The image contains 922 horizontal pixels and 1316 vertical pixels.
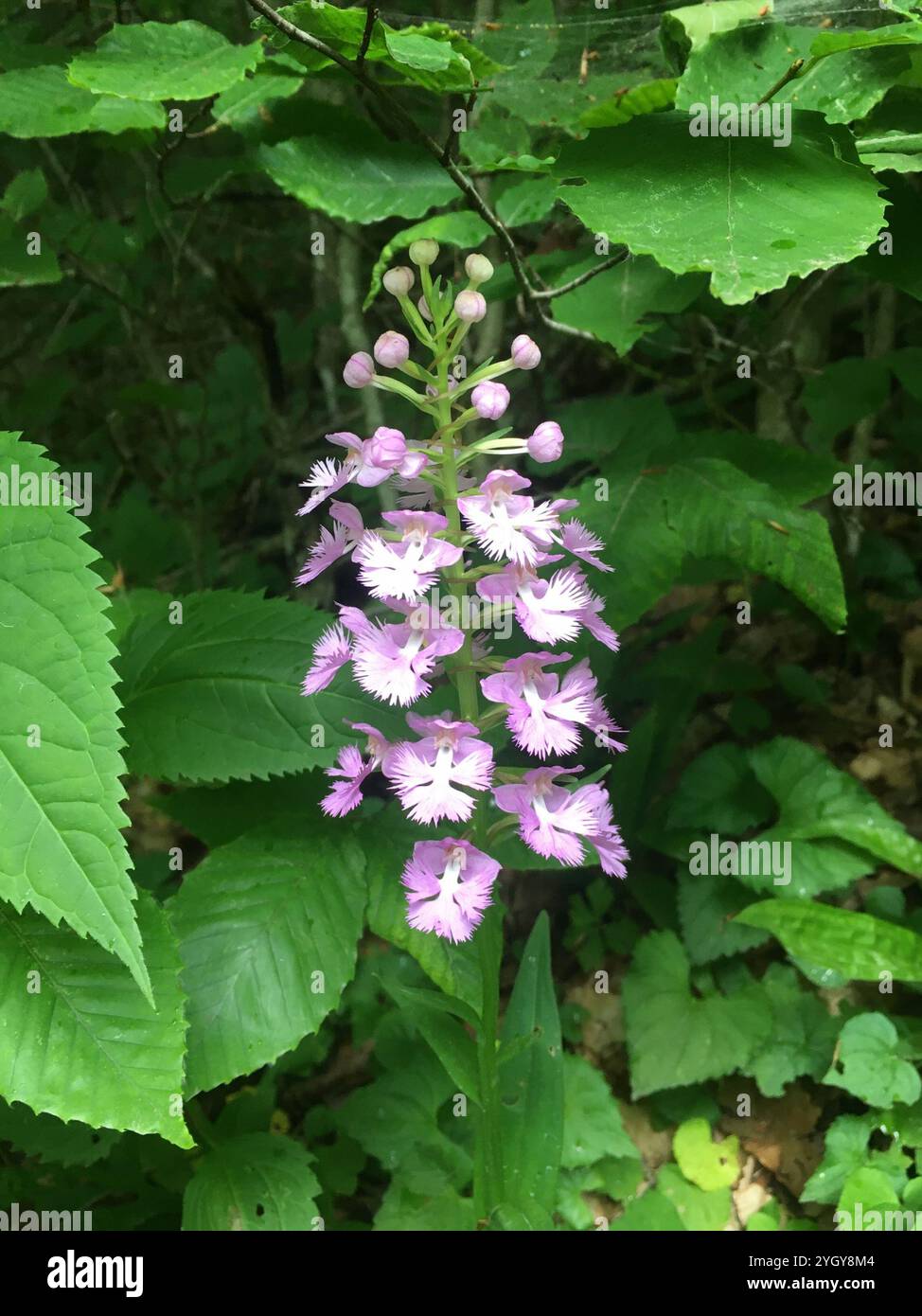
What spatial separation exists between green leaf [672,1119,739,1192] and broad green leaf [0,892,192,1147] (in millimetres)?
1249

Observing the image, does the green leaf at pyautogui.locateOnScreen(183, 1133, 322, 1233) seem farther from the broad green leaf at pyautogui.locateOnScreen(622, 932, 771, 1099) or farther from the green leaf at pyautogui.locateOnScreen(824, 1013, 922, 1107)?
the green leaf at pyautogui.locateOnScreen(824, 1013, 922, 1107)

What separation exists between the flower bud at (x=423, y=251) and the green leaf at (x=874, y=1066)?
1673 millimetres

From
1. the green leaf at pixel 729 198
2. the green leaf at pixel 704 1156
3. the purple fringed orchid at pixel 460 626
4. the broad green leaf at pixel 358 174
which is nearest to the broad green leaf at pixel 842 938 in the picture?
the green leaf at pixel 704 1156

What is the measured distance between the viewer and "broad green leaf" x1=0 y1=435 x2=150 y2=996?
1166mm

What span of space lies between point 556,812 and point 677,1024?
1058 mm

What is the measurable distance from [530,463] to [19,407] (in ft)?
5.00

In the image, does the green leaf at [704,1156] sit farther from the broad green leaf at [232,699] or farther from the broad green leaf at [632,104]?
the broad green leaf at [632,104]

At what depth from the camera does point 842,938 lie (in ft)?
6.52

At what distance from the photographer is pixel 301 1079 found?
2.42 metres

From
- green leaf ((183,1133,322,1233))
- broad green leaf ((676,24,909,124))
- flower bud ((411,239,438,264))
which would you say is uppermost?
broad green leaf ((676,24,909,124))

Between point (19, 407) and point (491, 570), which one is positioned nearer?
point (491, 570)

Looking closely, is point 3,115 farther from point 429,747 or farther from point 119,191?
point 119,191

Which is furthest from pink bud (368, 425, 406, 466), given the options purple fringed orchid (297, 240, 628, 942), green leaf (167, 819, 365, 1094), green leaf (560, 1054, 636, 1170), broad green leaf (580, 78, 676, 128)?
green leaf (560, 1054, 636, 1170)
